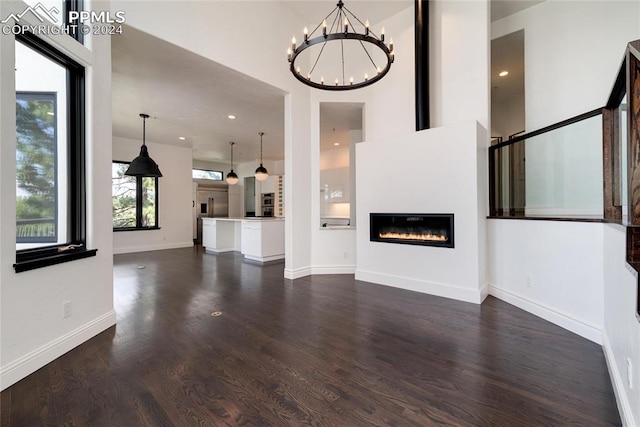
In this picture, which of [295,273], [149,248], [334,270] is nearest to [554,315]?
[334,270]

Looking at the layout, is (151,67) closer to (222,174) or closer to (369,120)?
(369,120)

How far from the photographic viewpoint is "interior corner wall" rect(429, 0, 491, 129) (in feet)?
12.1

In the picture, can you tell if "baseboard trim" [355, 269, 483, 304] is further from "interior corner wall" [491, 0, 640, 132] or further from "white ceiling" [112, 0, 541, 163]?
"white ceiling" [112, 0, 541, 163]

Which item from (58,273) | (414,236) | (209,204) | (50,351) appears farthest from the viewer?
(209,204)

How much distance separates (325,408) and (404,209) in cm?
295

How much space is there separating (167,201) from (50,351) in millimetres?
6754

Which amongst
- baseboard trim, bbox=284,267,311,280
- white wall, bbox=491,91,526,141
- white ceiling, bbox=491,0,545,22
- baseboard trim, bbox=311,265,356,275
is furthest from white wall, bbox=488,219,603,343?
white wall, bbox=491,91,526,141

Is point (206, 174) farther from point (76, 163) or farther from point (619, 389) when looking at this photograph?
point (619, 389)

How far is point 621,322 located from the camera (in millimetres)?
1676

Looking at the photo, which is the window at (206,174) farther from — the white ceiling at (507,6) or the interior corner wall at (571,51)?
the interior corner wall at (571,51)

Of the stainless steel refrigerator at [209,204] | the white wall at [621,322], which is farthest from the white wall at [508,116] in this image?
the stainless steel refrigerator at [209,204]

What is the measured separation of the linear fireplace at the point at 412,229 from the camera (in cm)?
368

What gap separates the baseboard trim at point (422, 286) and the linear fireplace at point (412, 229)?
54cm

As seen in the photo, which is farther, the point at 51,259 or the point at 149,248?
the point at 149,248
